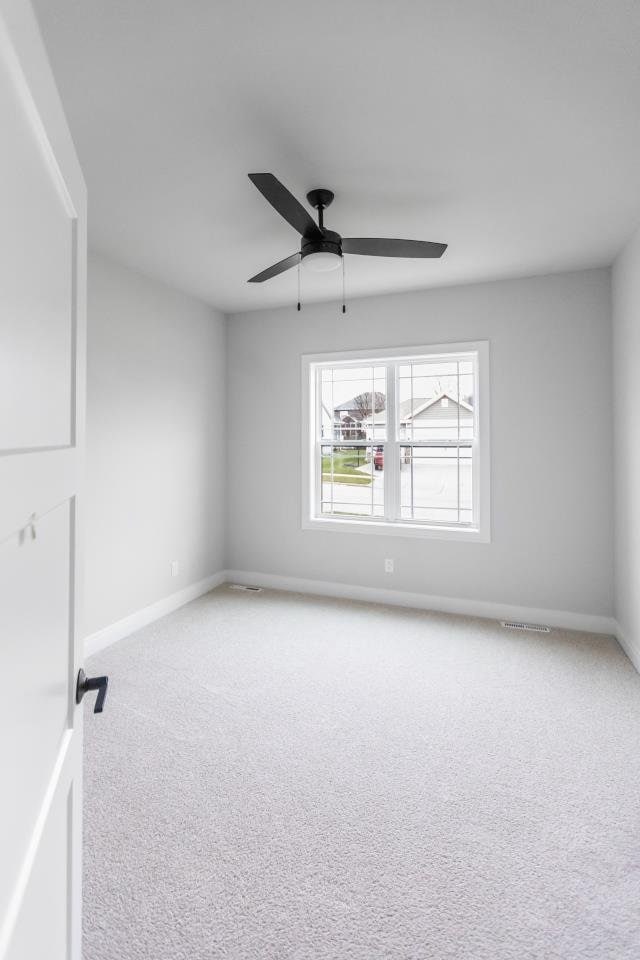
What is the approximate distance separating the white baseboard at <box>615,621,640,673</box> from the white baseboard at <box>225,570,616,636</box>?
10cm

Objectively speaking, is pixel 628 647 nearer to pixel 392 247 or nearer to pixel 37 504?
pixel 392 247

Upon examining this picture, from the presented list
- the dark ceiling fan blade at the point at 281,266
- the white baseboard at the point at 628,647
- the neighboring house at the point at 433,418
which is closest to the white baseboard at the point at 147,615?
the neighboring house at the point at 433,418

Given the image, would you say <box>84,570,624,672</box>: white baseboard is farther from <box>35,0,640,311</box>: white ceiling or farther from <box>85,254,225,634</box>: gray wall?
<box>35,0,640,311</box>: white ceiling

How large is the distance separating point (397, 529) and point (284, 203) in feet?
9.58

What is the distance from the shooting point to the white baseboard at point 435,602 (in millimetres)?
3828

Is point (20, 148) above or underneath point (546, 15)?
underneath

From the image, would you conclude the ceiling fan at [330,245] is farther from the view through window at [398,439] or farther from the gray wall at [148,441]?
the view through window at [398,439]

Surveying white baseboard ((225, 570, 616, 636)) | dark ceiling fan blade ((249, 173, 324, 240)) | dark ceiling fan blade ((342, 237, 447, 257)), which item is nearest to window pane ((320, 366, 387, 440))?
white baseboard ((225, 570, 616, 636))

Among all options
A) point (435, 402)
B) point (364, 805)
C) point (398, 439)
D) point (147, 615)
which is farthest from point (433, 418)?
point (364, 805)

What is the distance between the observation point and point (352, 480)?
15.5 ft

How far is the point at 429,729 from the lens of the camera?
2506mm

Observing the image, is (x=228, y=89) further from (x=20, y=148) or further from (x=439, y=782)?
(x=439, y=782)

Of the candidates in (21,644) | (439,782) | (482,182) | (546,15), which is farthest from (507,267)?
(21,644)

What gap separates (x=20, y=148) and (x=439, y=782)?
240 centimetres
